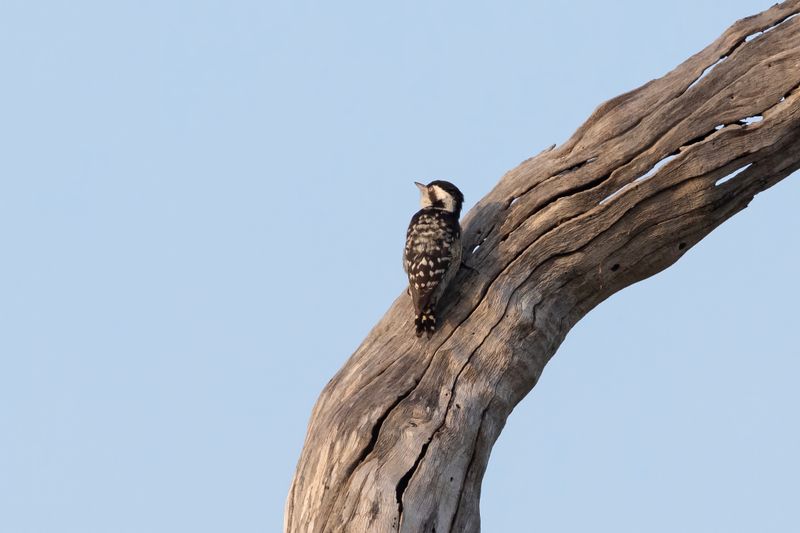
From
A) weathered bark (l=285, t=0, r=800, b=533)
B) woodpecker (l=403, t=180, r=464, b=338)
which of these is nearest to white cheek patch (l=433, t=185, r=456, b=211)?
woodpecker (l=403, t=180, r=464, b=338)

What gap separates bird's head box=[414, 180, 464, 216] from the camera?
8.90 m

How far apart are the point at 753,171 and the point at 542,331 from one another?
1.83m

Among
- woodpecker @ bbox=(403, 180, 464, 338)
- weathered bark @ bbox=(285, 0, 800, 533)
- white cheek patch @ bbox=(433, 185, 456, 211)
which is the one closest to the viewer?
weathered bark @ bbox=(285, 0, 800, 533)

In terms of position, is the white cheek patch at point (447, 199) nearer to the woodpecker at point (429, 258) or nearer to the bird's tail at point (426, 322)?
the woodpecker at point (429, 258)

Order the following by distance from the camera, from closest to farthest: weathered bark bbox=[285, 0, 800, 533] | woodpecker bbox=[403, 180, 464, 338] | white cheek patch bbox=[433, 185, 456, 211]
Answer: weathered bark bbox=[285, 0, 800, 533]
woodpecker bbox=[403, 180, 464, 338]
white cheek patch bbox=[433, 185, 456, 211]

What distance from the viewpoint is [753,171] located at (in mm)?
7746

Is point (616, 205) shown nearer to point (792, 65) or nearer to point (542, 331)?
point (542, 331)

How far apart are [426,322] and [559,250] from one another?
1062 mm

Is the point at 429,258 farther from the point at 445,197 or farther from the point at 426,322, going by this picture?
the point at 445,197

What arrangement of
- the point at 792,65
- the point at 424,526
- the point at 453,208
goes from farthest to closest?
the point at 453,208 → the point at 792,65 → the point at 424,526

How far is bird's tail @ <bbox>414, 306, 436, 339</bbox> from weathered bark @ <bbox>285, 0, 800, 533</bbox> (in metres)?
0.07

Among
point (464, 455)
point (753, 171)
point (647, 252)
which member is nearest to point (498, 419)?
point (464, 455)

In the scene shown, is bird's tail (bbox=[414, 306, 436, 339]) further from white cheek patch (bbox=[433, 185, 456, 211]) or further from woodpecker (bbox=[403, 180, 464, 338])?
white cheek patch (bbox=[433, 185, 456, 211])

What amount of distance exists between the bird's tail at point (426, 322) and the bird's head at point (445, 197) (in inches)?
51.1
